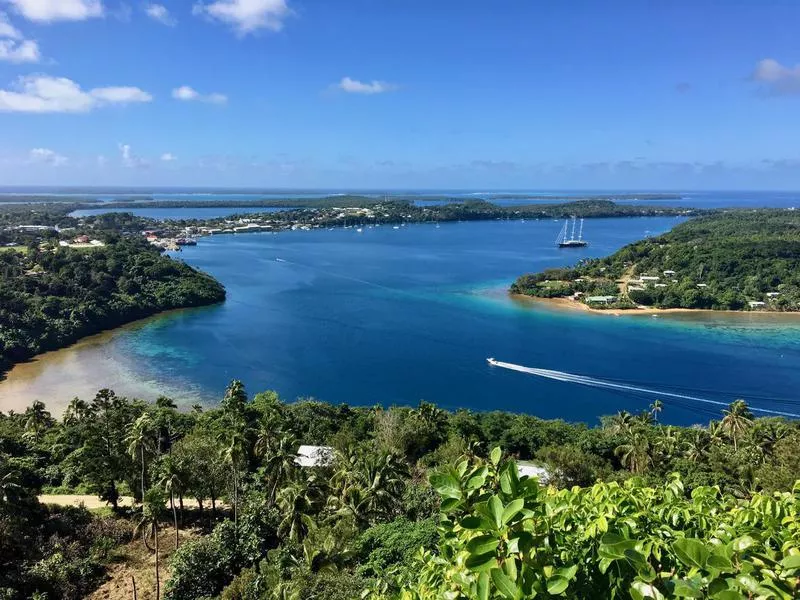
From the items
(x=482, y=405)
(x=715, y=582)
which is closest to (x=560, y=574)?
(x=715, y=582)

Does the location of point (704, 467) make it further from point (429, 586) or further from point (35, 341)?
point (35, 341)

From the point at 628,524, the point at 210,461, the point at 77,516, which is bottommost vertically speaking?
the point at 77,516

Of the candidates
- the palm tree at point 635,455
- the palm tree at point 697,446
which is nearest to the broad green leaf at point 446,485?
the palm tree at point 635,455

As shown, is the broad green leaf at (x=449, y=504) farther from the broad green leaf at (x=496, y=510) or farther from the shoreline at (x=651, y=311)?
the shoreline at (x=651, y=311)

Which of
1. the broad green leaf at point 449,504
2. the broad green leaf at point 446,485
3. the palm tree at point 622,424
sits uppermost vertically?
the broad green leaf at point 446,485

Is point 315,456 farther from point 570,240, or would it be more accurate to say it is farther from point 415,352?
point 570,240

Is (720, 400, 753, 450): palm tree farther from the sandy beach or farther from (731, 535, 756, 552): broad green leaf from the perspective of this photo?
the sandy beach

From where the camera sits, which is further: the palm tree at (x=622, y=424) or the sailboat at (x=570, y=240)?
the sailboat at (x=570, y=240)

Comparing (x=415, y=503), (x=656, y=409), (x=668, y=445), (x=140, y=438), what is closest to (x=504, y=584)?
(x=415, y=503)
